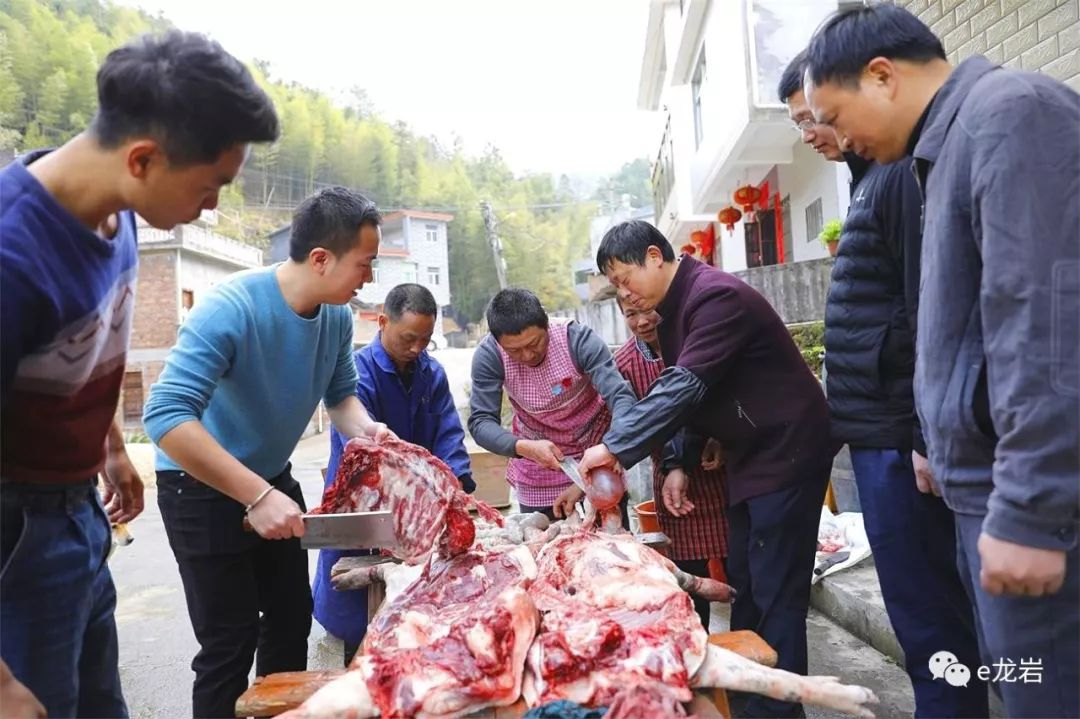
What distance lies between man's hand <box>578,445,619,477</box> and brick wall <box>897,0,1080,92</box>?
3440 millimetres

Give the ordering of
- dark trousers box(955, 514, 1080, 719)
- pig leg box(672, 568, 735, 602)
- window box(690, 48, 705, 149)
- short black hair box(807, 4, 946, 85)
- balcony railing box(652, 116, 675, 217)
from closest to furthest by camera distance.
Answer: dark trousers box(955, 514, 1080, 719) < short black hair box(807, 4, 946, 85) < pig leg box(672, 568, 735, 602) < window box(690, 48, 705, 149) < balcony railing box(652, 116, 675, 217)

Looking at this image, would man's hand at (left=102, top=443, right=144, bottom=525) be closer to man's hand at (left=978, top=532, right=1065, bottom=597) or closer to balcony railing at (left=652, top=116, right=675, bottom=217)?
man's hand at (left=978, top=532, right=1065, bottom=597)

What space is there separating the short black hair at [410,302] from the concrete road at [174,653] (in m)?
2.46

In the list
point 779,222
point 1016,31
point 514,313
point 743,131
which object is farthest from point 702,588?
point 779,222

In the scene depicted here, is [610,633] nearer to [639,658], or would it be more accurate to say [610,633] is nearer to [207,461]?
[639,658]

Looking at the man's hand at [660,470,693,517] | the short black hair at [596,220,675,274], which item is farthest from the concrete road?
the short black hair at [596,220,675,274]

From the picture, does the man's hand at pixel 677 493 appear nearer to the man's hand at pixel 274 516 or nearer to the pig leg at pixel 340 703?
the man's hand at pixel 274 516

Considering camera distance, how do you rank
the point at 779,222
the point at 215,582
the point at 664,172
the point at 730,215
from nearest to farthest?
1. the point at 215,582
2. the point at 730,215
3. the point at 779,222
4. the point at 664,172

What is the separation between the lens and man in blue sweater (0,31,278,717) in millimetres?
1581

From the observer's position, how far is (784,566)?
2854 mm

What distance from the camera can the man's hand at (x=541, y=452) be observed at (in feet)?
12.5

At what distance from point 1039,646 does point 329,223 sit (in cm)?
269

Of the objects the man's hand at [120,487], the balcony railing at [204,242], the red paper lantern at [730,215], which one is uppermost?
the balcony railing at [204,242]


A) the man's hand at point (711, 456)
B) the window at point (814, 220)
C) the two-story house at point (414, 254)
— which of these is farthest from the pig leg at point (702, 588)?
the two-story house at point (414, 254)
